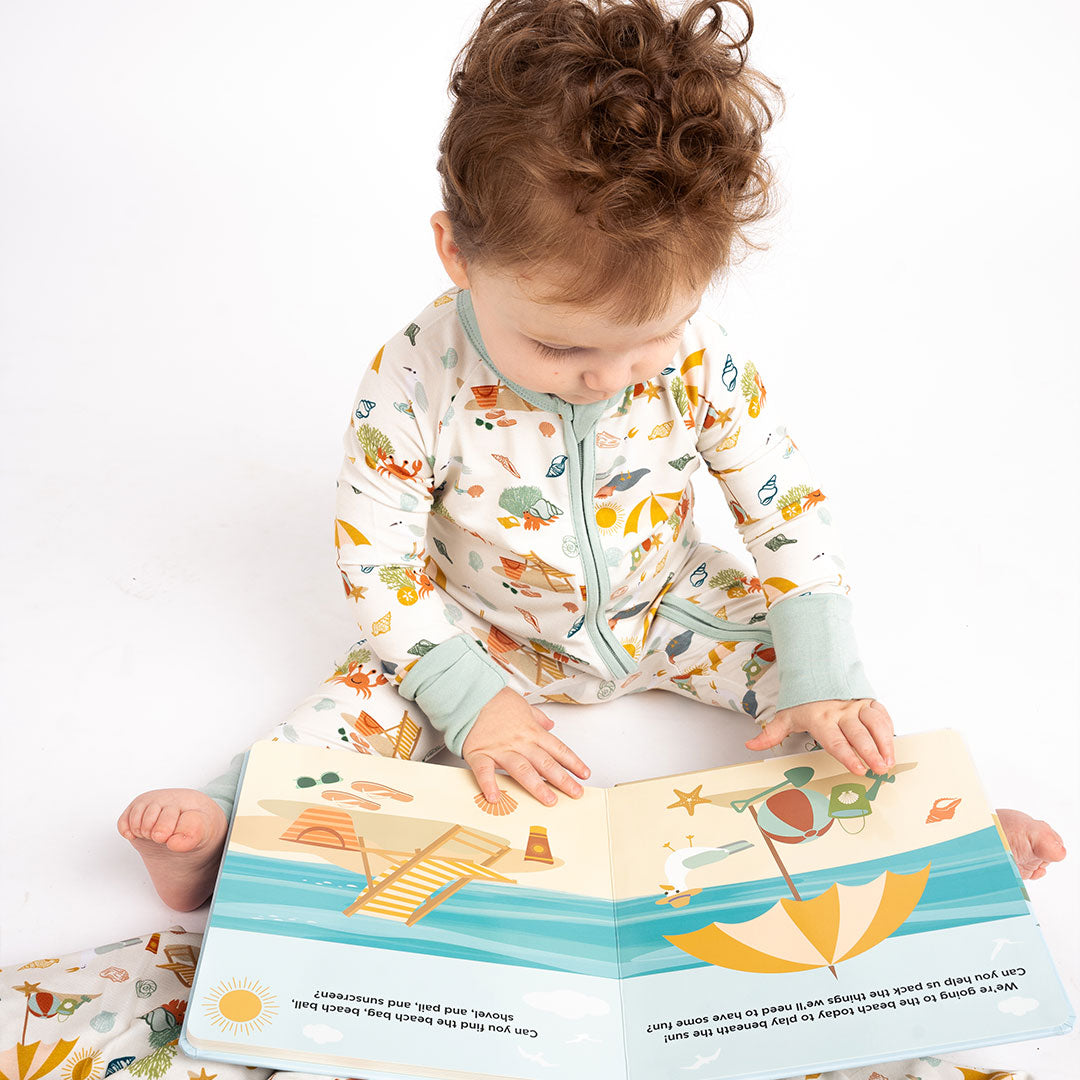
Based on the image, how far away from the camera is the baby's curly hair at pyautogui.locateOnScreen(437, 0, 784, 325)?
637 millimetres

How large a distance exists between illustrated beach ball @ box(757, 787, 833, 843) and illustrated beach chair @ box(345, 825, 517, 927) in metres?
0.18

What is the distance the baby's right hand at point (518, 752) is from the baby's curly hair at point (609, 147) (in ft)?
1.09

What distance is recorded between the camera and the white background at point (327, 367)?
0.99m

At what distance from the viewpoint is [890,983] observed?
71 centimetres

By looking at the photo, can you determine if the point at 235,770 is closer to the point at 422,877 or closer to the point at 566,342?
the point at 422,877

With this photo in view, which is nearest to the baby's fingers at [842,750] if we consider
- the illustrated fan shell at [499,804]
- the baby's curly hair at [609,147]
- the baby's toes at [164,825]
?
the illustrated fan shell at [499,804]

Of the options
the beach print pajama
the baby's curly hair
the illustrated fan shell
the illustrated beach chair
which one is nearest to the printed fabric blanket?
the beach print pajama

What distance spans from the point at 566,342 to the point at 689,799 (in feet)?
1.10

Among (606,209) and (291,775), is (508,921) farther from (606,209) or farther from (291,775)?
(606,209)

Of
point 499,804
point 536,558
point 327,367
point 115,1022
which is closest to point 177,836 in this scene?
point 115,1022

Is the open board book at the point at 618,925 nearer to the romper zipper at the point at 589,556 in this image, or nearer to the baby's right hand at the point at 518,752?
the baby's right hand at the point at 518,752

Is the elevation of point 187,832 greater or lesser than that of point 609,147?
lesser

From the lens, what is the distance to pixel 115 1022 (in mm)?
743

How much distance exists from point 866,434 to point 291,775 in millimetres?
753
